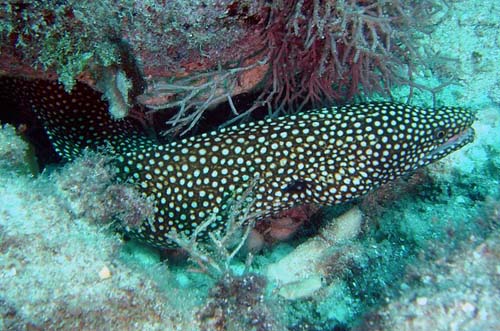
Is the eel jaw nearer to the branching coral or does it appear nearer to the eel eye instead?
the eel eye

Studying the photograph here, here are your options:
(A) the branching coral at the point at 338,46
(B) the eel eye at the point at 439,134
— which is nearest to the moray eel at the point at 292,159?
(B) the eel eye at the point at 439,134

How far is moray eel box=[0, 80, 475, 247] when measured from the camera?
4.34 meters

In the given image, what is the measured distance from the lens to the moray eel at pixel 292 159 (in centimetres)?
434

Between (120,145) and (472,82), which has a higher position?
(120,145)

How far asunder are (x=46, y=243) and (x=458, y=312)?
3283 mm

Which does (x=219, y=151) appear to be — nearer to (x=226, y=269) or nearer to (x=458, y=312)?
(x=226, y=269)

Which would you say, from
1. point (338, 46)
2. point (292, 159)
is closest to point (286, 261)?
point (292, 159)

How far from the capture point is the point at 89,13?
3109mm

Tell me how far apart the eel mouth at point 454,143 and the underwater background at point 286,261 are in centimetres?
35

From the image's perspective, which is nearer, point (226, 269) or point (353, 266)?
point (226, 269)

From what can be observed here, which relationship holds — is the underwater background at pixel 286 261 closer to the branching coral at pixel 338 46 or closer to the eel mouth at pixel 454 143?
the eel mouth at pixel 454 143

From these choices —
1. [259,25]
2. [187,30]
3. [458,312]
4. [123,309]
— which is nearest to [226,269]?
[123,309]

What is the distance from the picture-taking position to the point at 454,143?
4430 millimetres

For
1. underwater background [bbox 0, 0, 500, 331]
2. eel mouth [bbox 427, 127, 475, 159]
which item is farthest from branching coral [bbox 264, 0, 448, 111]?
eel mouth [bbox 427, 127, 475, 159]
